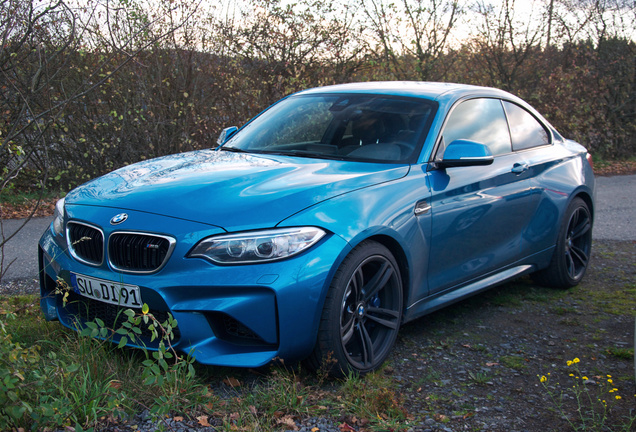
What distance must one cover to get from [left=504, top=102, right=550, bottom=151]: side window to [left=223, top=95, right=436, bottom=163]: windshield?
3.39 ft

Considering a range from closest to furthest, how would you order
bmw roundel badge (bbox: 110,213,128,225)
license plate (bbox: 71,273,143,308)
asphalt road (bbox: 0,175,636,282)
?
license plate (bbox: 71,273,143,308)
bmw roundel badge (bbox: 110,213,128,225)
asphalt road (bbox: 0,175,636,282)

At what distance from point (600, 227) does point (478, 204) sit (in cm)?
478

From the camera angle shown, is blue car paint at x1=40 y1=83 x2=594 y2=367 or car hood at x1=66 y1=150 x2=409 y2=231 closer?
blue car paint at x1=40 y1=83 x2=594 y2=367

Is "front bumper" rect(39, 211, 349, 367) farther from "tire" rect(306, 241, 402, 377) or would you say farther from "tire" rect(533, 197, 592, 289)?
"tire" rect(533, 197, 592, 289)

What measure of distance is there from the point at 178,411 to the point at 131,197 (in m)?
1.16

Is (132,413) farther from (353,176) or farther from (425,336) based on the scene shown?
(425,336)

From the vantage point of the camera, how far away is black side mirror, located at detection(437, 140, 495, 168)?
3.99 m

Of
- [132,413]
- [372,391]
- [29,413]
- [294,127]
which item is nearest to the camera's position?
[29,413]

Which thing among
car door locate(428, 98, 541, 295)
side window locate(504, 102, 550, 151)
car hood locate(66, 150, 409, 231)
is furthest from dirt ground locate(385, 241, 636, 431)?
side window locate(504, 102, 550, 151)

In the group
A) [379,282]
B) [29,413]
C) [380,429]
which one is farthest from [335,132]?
[29,413]

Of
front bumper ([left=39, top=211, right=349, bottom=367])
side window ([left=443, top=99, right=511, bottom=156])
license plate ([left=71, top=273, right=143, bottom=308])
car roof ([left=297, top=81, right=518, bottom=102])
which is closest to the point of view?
front bumper ([left=39, top=211, right=349, bottom=367])

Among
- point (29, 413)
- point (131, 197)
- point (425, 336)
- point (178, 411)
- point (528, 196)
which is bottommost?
point (425, 336)

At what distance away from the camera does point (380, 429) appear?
2.90 meters

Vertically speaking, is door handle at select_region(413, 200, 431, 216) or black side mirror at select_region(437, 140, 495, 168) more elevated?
black side mirror at select_region(437, 140, 495, 168)
